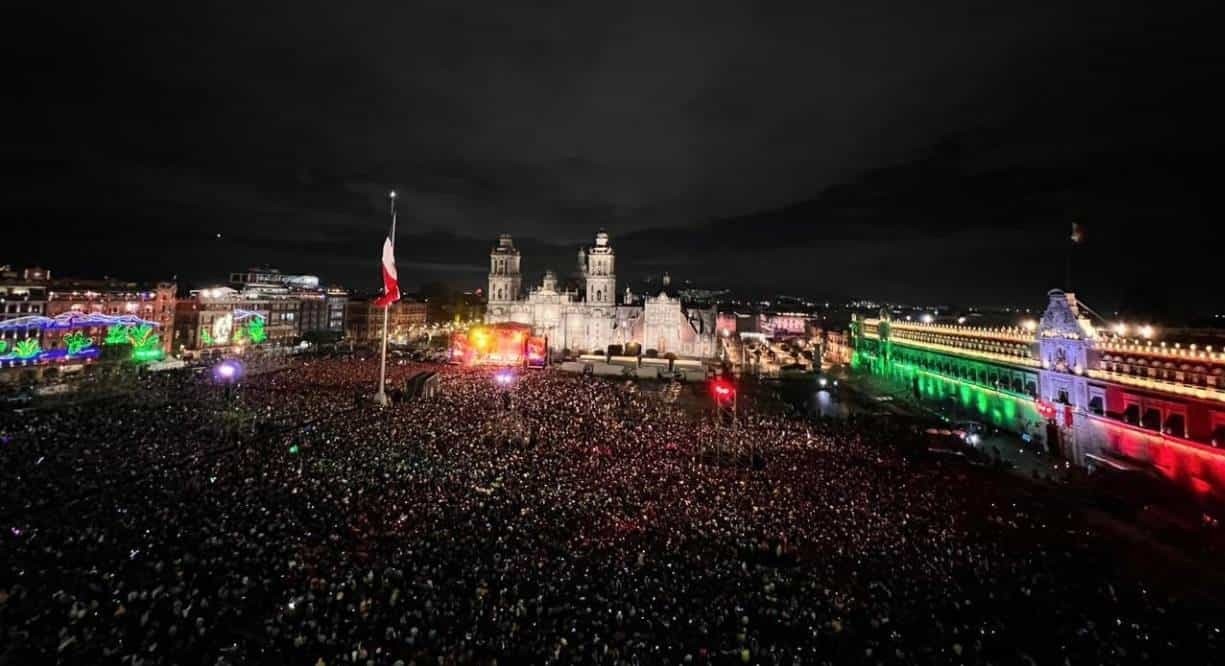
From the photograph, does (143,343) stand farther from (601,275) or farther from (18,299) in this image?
(601,275)

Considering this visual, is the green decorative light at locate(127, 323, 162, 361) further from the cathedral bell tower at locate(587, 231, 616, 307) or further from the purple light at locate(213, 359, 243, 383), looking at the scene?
the cathedral bell tower at locate(587, 231, 616, 307)

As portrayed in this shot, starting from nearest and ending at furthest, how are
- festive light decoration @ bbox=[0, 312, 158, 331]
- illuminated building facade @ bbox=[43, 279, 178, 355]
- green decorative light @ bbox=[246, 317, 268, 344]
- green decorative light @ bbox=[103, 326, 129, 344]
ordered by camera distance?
festive light decoration @ bbox=[0, 312, 158, 331], illuminated building facade @ bbox=[43, 279, 178, 355], green decorative light @ bbox=[103, 326, 129, 344], green decorative light @ bbox=[246, 317, 268, 344]

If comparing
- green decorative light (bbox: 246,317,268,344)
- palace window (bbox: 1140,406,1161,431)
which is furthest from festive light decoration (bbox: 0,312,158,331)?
palace window (bbox: 1140,406,1161,431)

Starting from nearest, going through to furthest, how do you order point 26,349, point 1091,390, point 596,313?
point 1091,390
point 26,349
point 596,313

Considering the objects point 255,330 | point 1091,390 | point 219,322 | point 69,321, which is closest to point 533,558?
point 1091,390

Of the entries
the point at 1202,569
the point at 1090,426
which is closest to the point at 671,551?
the point at 1202,569
